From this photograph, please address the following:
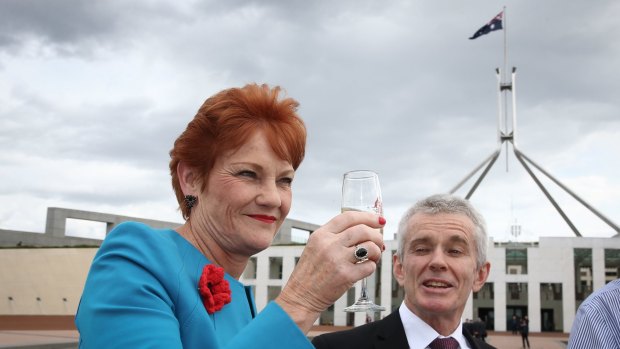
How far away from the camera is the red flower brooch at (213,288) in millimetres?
1747

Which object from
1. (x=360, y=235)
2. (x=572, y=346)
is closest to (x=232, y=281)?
(x=360, y=235)

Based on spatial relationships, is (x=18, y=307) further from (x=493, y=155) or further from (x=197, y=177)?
(x=197, y=177)

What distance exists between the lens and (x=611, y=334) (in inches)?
98.2

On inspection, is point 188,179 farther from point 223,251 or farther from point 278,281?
point 278,281

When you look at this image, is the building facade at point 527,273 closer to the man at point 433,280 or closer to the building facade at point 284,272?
the building facade at point 284,272

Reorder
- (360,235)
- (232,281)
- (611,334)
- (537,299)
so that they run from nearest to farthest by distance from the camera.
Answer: (360,235), (232,281), (611,334), (537,299)

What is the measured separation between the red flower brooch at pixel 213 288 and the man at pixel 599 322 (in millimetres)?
1578

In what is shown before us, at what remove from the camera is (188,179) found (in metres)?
2.03

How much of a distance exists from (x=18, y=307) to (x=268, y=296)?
15.4 m

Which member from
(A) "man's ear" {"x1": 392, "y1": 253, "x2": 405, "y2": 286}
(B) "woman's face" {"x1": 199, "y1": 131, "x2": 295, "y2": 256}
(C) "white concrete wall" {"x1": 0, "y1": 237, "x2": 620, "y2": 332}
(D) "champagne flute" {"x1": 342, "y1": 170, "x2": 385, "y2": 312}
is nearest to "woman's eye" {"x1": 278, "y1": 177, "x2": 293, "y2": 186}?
(B) "woman's face" {"x1": 199, "y1": 131, "x2": 295, "y2": 256}

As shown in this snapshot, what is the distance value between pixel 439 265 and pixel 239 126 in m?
1.70

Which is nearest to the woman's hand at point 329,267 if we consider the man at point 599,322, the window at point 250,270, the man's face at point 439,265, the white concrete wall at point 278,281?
the man at point 599,322

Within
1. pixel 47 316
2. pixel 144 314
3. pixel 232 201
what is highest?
pixel 232 201

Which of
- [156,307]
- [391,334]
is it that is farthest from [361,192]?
[391,334]
